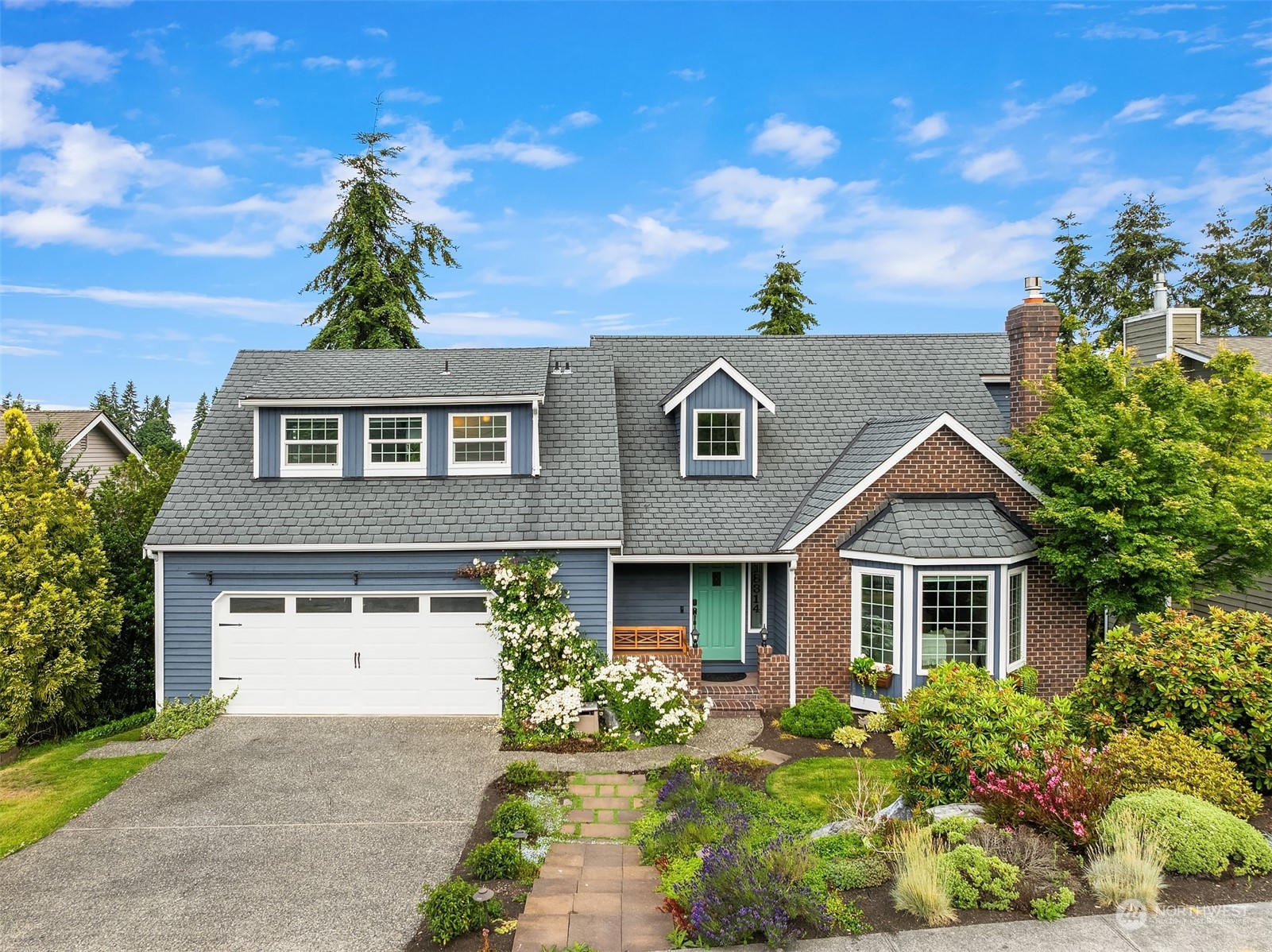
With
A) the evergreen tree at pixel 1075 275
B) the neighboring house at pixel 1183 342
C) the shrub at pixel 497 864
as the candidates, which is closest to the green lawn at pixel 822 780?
the shrub at pixel 497 864

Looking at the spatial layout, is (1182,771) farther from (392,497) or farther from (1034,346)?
(392,497)

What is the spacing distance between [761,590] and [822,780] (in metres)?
4.91

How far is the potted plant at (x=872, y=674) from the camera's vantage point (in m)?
12.5

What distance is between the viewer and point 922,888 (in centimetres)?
546

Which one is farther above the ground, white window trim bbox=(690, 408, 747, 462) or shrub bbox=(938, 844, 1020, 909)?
white window trim bbox=(690, 408, 747, 462)

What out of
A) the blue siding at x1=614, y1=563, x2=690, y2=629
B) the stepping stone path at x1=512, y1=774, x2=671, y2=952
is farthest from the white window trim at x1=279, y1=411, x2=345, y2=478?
the stepping stone path at x1=512, y1=774, x2=671, y2=952

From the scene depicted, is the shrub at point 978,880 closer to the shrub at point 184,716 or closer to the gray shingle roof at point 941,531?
the gray shingle roof at point 941,531

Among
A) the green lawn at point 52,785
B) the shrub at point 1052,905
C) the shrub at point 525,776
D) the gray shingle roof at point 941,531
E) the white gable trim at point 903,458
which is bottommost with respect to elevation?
the green lawn at point 52,785

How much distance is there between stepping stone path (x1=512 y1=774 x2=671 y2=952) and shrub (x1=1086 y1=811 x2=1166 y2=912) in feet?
11.5

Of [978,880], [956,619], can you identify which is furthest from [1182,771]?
[956,619]

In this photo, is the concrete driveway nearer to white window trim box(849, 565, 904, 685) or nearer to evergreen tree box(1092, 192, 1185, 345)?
white window trim box(849, 565, 904, 685)

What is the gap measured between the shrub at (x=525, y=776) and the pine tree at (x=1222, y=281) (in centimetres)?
4142

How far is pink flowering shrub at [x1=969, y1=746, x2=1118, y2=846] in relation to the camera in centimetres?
633

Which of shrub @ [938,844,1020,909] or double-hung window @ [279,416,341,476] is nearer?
shrub @ [938,844,1020,909]
